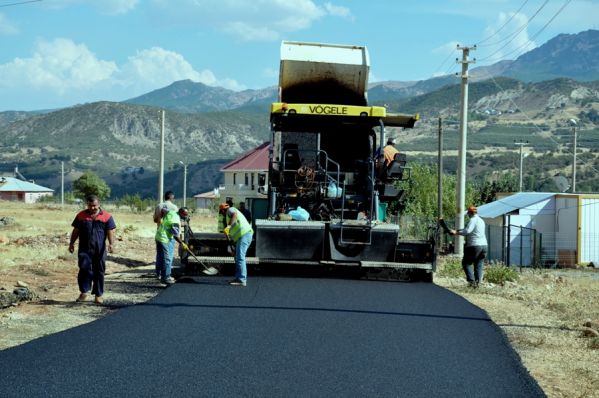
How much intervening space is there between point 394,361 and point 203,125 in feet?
600

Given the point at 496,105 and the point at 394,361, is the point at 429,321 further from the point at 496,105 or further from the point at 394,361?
the point at 496,105

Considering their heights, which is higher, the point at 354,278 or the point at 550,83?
the point at 550,83

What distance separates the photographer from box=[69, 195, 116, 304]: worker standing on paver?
12883 millimetres

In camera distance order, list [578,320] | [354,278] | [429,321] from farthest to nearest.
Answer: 1. [354,278]
2. [578,320]
3. [429,321]

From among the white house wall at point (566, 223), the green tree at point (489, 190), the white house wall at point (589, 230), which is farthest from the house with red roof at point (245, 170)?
the white house wall at point (589, 230)

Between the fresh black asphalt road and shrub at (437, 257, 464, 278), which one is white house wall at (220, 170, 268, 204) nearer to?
shrub at (437, 257, 464, 278)

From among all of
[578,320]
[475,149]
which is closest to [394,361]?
[578,320]

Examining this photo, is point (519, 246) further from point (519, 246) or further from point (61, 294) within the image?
point (61, 294)

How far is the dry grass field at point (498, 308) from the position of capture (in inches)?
369

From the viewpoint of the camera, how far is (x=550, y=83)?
179m

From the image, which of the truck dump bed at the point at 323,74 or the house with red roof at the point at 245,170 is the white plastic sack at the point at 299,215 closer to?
the truck dump bed at the point at 323,74

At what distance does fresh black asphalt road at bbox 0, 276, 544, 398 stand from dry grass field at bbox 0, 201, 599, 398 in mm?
404

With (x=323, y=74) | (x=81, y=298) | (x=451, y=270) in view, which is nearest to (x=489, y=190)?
(x=451, y=270)

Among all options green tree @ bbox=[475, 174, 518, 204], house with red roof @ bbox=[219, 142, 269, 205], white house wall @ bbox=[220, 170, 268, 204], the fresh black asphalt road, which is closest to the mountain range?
white house wall @ bbox=[220, 170, 268, 204]
